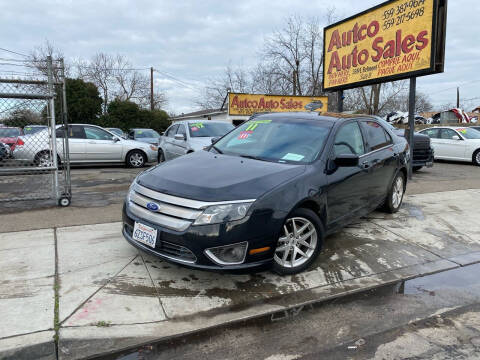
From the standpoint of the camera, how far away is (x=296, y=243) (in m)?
3.60

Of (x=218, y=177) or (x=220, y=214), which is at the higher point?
(x=218, y=177)

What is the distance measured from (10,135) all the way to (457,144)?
14173mm

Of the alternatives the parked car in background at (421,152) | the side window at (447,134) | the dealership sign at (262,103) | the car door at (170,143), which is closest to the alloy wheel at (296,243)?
the car door at (170,143)

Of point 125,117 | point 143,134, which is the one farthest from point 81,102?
point 143,134

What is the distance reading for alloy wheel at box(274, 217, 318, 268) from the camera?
3.51 m

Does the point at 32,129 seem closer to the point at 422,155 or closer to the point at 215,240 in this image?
the point at 215,240

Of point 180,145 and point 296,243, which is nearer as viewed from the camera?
point 296,243

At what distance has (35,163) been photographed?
5762 millimetres

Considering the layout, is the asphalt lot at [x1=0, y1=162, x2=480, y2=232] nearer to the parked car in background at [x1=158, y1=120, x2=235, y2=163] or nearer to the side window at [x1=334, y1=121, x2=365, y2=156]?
the parked car in background at [x1=158, y1=120, x2=235, y2=163]

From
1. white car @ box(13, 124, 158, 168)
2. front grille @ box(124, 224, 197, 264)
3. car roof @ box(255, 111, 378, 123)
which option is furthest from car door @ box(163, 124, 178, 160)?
front grille @ box(124, 224, 197, 264)

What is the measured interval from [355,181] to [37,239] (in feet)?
12.7

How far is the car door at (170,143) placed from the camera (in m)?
9.79

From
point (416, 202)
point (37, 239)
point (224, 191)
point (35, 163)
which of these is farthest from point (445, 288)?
point (35, 163)

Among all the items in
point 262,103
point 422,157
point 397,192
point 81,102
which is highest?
point 81,102
